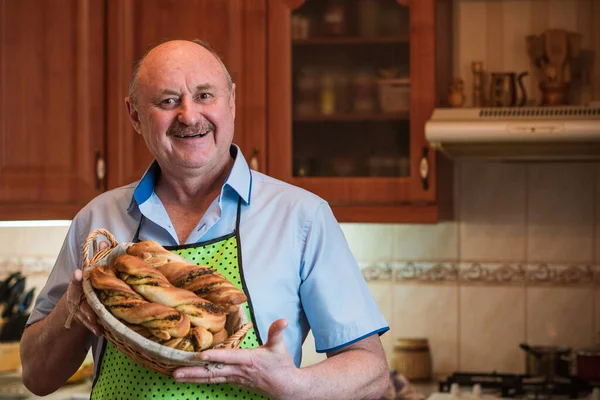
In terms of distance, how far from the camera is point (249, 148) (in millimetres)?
2793

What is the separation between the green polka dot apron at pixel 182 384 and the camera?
1.40m

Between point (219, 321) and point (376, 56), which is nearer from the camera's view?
point (219, 321)

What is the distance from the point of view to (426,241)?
3.02m

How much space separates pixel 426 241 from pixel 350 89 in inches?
22.8

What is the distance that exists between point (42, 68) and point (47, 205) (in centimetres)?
42

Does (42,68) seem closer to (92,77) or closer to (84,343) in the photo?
(92,77)

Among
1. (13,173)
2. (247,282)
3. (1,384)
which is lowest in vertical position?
(1,384)

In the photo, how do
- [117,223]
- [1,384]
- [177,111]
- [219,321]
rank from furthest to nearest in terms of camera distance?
[1,384], [117,223], [177,111], [219,321]

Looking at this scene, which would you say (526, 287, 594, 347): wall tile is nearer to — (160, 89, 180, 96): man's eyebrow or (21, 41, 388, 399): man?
(21, 41, 388, 399): man

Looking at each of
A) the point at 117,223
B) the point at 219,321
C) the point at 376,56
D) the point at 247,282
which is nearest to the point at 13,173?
the point at 376,56

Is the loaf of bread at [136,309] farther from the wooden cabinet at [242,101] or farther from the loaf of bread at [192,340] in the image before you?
the wooden cabinet at [242,101]

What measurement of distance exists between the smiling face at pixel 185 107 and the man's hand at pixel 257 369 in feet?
1.24

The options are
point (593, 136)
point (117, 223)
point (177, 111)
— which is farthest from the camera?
point (593, 136)

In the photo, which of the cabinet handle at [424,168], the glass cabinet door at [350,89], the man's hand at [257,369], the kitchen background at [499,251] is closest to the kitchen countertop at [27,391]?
the kitchen background at [499,251]
